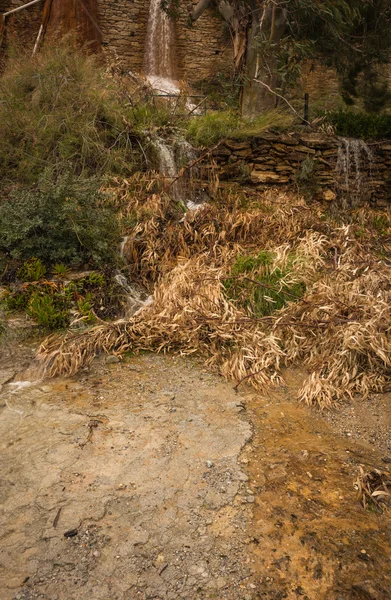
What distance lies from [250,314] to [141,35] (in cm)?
1310

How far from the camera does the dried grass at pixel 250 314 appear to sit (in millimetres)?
4992

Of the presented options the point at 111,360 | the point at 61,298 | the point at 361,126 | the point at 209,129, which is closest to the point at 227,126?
the point at 209,129

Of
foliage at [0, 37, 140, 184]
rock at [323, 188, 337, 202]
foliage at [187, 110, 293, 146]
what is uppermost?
foliage at [0, 37, 140, 184]

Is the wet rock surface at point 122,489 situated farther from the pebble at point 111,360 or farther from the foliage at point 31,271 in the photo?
the foliage at point 31,271

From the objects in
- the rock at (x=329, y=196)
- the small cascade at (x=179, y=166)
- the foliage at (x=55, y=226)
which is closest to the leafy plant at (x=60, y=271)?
the foliage at (x=55, y=226)

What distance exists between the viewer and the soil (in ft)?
9.03

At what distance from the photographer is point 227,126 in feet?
29.5

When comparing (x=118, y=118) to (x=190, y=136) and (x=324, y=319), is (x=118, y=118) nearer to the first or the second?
(x=190, y=136)

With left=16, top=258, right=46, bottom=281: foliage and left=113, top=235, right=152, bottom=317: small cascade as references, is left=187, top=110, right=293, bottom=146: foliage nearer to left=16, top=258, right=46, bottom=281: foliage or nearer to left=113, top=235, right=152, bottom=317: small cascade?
left=113, top=235, right=152, bottom=317: small cascade

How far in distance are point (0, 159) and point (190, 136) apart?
312 centimetres

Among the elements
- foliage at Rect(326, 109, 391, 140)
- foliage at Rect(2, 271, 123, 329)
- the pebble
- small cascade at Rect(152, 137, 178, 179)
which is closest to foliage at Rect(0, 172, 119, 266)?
foliage at Rect(2, 271, 123, 329)

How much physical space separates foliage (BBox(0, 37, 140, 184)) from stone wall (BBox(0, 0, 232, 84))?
273 inches

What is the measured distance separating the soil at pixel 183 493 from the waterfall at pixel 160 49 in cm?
1332

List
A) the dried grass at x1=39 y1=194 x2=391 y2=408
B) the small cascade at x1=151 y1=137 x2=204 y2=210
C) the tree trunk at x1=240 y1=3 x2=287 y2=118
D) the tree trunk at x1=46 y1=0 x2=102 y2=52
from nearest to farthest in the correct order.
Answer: the dried grass at x1=39 y1=194 x2=391 y2=408 < the small cascade at x1=151 y1=137 x2=204 y2=210 < the tree trunk at x1=240 y1=3 x2=287 y2=118 < the tree trunk at x1=46 y1=0 x2=102 y2=52
